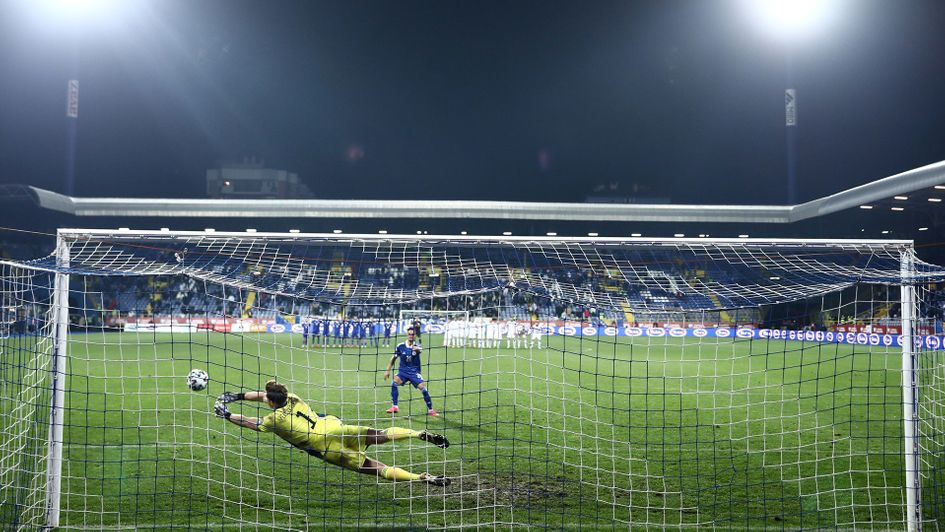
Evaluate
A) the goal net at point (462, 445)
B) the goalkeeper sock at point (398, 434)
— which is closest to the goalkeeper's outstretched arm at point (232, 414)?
the goal net at point (462, 445)

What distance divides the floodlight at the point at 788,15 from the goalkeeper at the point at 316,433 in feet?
79.9

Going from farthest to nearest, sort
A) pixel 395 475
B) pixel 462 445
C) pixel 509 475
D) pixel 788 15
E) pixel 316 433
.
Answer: pixel 788 15, pixel 509 475, pixel 462 445, pixel 395 475, pixel 316 433

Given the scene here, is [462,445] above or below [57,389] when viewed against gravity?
below

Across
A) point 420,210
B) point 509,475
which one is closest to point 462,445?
point 509,475

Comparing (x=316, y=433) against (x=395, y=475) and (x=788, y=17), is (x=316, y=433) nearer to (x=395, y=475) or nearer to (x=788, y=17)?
(x=395, y=475)

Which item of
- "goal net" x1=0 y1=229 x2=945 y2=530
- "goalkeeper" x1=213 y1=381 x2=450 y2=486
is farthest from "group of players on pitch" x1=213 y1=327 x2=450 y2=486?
"goal net" x1=0 y1=229 x2=945 y2=530

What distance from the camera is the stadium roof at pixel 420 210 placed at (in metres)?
30.1

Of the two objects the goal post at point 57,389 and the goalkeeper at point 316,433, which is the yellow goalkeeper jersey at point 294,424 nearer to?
the goalkeeper at point 316,433

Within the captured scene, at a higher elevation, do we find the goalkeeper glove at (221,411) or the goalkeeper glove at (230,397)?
the goalkeeper glove at (230,397)

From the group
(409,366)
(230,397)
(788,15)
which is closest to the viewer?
(230,397)

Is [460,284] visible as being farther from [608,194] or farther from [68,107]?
[608,194]

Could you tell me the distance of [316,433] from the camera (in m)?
6.50

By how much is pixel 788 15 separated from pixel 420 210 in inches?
648

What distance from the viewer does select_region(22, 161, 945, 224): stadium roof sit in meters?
30.1
